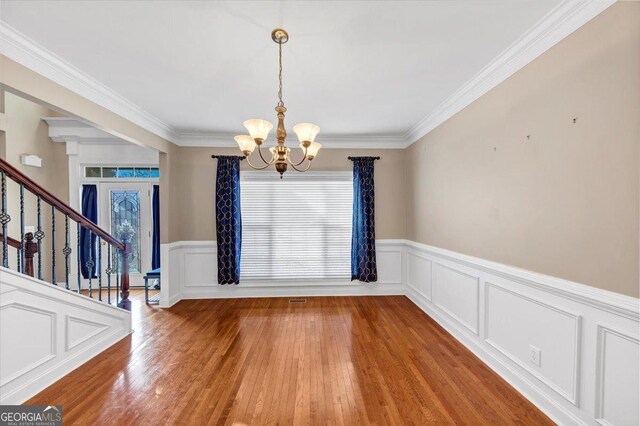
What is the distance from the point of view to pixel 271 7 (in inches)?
67.2

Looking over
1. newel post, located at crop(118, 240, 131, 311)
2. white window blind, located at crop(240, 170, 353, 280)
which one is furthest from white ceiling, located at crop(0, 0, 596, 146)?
newel post, located at crop(118, 240, 131, 311)

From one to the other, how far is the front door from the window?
0.17 meters

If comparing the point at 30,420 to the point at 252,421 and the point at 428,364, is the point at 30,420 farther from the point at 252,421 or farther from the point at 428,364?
the point at 428,364

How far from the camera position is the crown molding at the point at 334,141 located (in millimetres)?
4402

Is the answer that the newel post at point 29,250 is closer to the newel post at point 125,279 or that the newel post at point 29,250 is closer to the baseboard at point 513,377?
the newel post at point 125,279

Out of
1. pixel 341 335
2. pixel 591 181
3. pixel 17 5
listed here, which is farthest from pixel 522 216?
pixel 17 5

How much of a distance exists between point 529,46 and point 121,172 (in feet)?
20.3

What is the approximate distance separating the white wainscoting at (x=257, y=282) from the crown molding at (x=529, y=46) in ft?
8.31

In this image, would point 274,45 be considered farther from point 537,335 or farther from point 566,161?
point 537,335

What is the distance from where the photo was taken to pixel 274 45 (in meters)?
2.08

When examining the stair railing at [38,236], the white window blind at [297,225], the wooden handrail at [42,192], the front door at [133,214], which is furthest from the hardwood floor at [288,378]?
the front door at [133,214]

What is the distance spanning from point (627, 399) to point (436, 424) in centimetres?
104

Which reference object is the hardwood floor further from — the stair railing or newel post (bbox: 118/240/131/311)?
the stair railing

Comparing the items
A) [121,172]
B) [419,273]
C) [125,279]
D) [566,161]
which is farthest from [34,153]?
[566,161]
